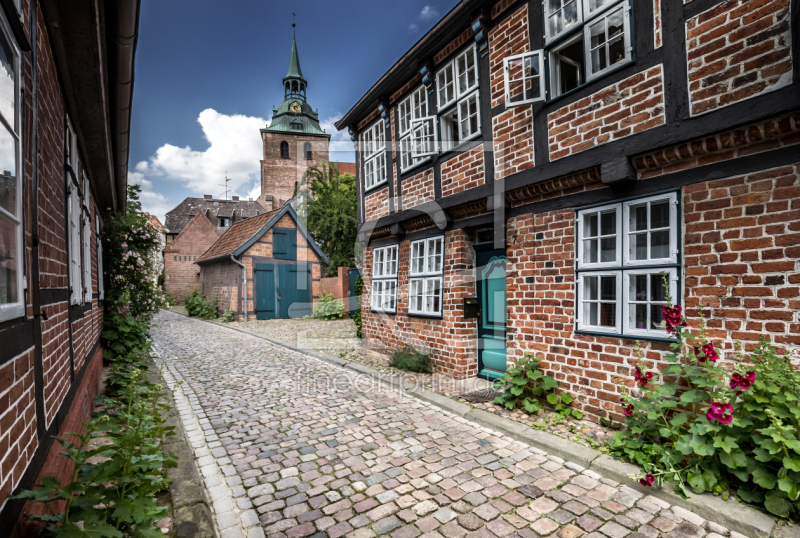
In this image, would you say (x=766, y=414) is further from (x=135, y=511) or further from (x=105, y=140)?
(x=105, y=140)

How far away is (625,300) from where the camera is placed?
4008 millimetres

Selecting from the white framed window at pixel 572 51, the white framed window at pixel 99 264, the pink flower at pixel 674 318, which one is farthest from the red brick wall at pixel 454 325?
the white framed window at pixel 99 264

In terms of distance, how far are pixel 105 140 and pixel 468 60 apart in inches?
197

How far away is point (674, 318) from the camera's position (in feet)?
10.9

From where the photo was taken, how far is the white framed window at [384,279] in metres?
8.15

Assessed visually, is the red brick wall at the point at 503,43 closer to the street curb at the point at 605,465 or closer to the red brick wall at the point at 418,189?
the red brick wall at the point at 418,189

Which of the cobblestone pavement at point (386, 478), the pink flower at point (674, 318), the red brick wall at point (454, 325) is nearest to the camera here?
the cobblestone pavement at point (386, 478)

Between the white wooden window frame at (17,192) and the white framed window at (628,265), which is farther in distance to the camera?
the white framed window at (628,265)

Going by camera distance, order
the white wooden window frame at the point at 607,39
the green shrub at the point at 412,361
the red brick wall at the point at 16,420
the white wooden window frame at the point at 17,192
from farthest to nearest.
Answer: the green shrub at the point at 412,361
the white wooden window frame at the point at 607,39
the white wooden window frame at the point at 17,192
the red brick wall at the point at 16,420

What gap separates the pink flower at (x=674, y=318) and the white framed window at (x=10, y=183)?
13.8 feet

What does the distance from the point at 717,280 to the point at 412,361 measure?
178 inches

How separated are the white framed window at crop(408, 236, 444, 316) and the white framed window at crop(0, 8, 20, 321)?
5389mm

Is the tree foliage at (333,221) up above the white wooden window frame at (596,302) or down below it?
above

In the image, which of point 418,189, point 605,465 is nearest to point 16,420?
point 605,465
